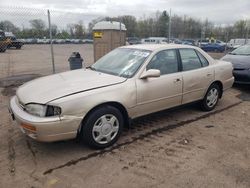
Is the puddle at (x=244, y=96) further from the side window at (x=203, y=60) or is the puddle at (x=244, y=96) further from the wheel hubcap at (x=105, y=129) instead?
the wheel hubcap at (x=105, y=129)

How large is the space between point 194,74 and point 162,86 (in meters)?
0.96

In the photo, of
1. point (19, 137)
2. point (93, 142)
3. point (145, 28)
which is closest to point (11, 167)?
point (19, 137)

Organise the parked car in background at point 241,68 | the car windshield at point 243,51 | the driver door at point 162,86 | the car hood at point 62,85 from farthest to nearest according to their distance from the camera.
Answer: the car windshield at point 243,51 → the parked car in background at point 241,68 → the driver door at point 162,86 → the car hood at point 62,85

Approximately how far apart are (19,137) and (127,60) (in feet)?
7.39

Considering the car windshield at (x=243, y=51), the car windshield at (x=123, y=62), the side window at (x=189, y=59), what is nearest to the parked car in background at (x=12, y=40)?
the car windshield at (x=243, y=51)

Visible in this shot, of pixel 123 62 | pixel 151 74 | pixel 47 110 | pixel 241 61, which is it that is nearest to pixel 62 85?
pixel 47 110

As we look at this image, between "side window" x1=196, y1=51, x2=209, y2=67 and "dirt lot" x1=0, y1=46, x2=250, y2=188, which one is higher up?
"side window" x1=196, y1=51, x2=209, y2=67

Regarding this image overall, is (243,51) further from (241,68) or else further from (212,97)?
(212,97)

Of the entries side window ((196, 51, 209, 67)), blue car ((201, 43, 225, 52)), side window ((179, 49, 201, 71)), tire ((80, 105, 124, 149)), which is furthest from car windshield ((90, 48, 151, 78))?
blue car ((201, 43, 225, 52))

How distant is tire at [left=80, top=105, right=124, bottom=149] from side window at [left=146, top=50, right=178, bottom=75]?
1036 mm

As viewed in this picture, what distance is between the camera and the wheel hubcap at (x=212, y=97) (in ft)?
16.9

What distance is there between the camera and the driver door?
3832 mm

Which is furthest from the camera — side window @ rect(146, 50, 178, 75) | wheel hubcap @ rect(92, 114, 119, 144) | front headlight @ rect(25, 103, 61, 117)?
side window @ rect(146, 50, 178, 75)

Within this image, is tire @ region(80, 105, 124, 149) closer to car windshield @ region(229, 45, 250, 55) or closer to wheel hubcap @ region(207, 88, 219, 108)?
wheel hubcap @ region(207, 88, 219, 108)
